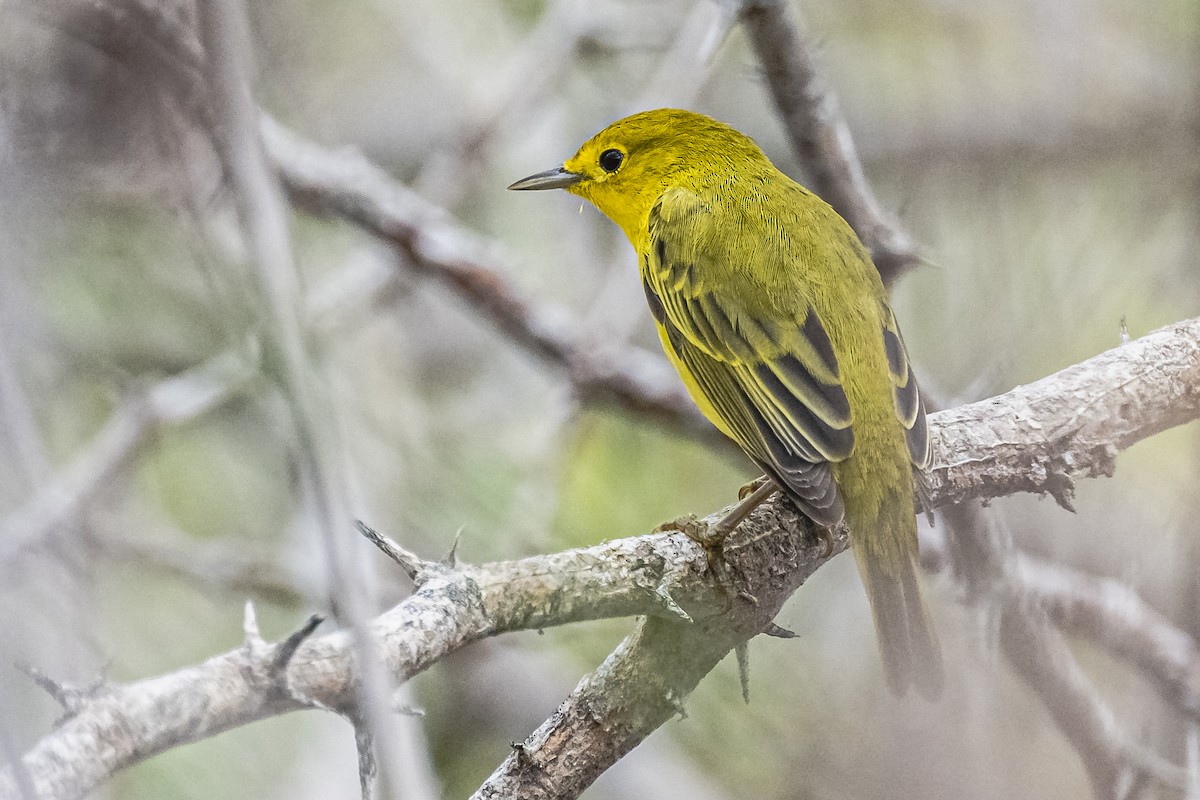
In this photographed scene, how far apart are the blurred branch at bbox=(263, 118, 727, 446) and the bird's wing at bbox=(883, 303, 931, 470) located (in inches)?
61.8

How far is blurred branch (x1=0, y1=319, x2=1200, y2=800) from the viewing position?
1.35 m

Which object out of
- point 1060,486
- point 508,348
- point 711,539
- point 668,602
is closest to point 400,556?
point 668,602

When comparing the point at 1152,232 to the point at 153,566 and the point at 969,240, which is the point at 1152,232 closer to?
the point at 969,240

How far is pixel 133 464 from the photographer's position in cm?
413

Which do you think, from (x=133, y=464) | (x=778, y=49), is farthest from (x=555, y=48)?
(x=133, y=464)

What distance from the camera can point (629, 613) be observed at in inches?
73.7

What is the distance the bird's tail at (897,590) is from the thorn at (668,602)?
1.48 ft

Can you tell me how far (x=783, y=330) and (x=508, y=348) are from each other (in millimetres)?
3027

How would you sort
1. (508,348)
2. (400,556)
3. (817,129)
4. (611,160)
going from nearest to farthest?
1. (400,556)
2. (817,129)
3. (611,160)
4. (508,348)

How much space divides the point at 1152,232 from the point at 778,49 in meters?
1.27

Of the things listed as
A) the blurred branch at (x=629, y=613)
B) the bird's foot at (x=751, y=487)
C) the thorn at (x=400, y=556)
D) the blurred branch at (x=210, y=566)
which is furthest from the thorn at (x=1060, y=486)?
the blurred branch at (x=210, y=566)

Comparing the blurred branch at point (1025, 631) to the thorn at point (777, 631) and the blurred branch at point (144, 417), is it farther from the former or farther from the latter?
the blurred branch at point (144, 417)

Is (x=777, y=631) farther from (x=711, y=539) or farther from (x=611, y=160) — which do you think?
(x=611, y=160)

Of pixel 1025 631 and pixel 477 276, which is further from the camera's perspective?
pixel 477 276
